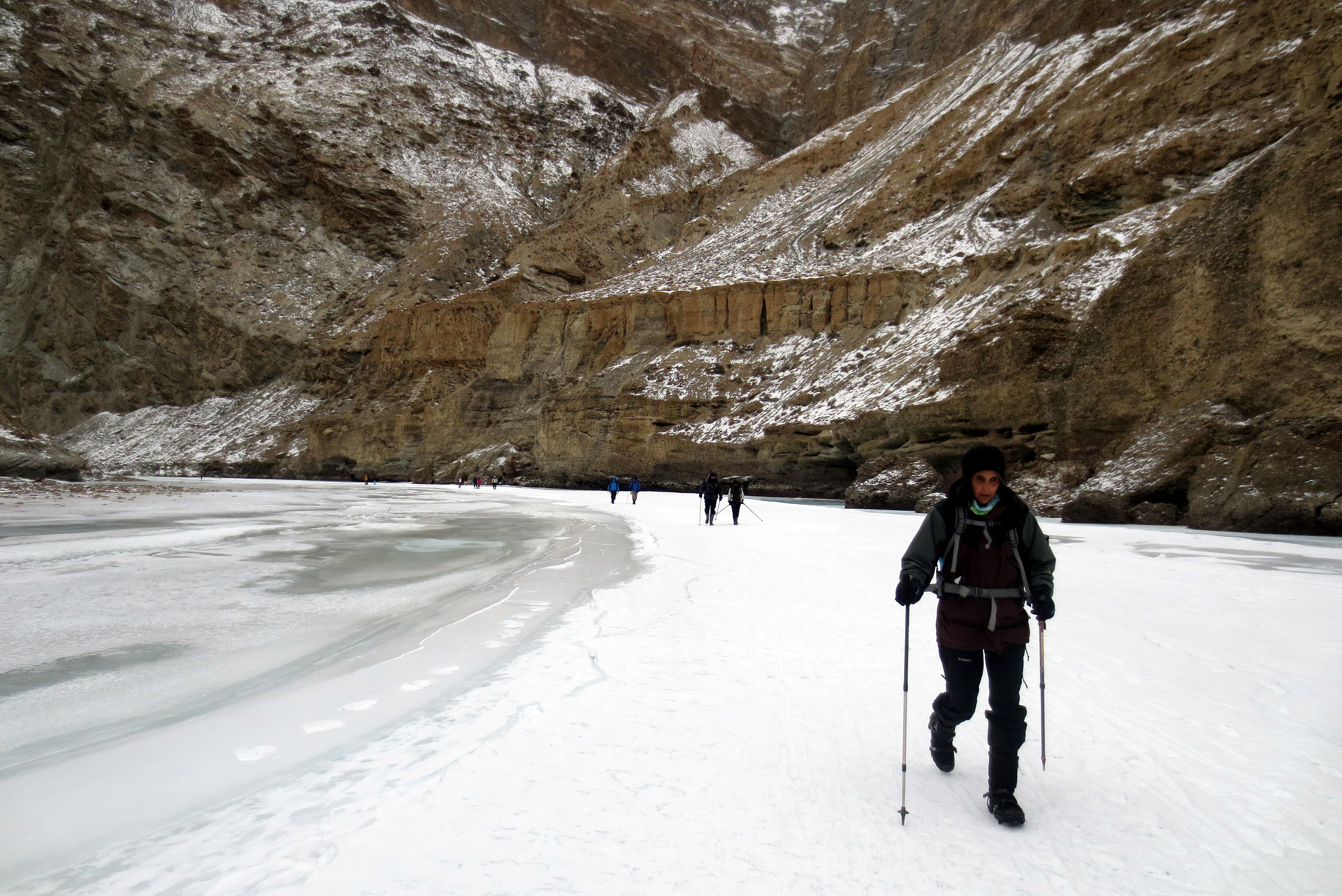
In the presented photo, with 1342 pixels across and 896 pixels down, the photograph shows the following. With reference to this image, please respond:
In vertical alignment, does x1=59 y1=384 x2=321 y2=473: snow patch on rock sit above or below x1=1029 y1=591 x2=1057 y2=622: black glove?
above

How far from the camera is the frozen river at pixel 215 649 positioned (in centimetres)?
272

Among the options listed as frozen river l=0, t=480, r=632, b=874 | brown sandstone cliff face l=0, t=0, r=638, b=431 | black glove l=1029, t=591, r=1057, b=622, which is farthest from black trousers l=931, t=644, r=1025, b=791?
brown sandstone cliff face l=0, t=0, r=638, b=431

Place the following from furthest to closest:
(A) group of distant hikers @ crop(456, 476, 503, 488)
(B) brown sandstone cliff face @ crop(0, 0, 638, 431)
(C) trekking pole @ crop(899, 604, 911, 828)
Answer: (B) brown sandstone cliff face @ crop(0, 0, 638, 431) → (A) group of distant hikers @ crop(456, 476, 503, 488) → (C) trekking pole @ crop(899, 604, 911, 828)

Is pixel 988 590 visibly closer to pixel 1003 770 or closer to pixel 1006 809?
pixel 1003 770

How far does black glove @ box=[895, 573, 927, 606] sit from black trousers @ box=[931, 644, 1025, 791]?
28 cm

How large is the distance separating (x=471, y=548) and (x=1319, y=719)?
962cm

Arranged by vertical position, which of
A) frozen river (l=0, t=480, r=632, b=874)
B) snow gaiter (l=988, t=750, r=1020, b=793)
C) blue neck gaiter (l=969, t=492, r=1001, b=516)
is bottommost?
frozen river (l=0, t=480, r=632, b=874)

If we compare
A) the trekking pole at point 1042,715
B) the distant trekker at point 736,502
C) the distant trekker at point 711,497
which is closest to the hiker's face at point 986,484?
the trekking pole at point 1042,715

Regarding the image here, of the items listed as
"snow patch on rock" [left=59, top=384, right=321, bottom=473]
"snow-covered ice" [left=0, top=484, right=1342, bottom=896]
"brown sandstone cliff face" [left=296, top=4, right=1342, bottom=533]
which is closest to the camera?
"snow-covered ice" [left=0, top=484, right=1342, bottom=896]

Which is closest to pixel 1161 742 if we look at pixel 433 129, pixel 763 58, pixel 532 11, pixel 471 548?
pixel 471 548

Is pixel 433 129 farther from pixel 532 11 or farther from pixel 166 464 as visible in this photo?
pixel 166 464

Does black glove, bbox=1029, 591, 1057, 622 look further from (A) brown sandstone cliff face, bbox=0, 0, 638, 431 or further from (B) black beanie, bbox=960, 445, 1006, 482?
(A) brown sandstone cliff face, bbox=0, 0, 638, 431

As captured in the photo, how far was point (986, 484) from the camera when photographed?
2658mm

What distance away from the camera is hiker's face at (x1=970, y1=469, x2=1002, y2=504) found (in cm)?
264
